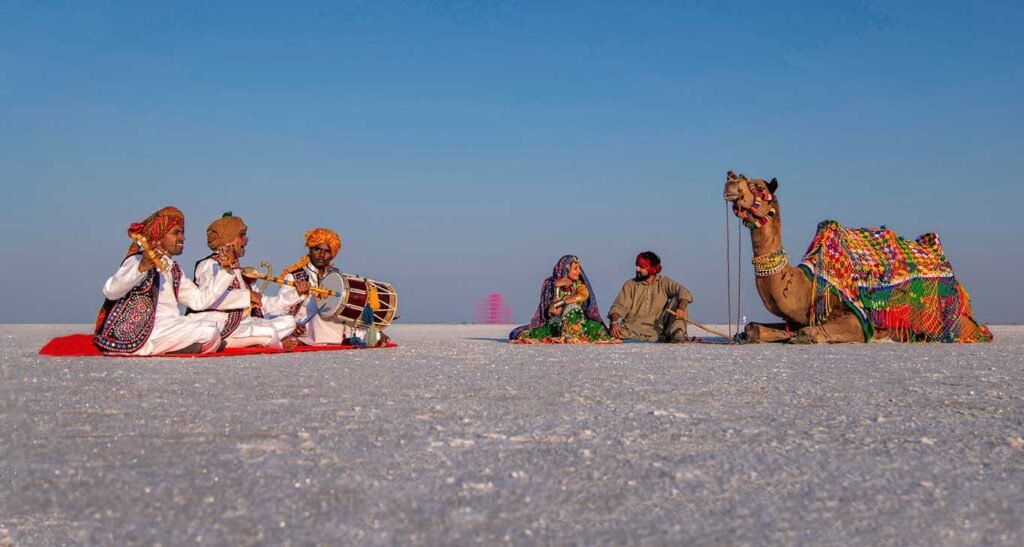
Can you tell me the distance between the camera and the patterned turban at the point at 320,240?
10539 millimetres

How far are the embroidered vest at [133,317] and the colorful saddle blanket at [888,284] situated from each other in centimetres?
722

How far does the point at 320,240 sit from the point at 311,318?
3.00ft

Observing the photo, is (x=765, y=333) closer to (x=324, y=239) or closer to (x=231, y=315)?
(x=324, y=239)

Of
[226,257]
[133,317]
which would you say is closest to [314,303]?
[226,257]

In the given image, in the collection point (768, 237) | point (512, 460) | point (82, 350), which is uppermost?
point (768, 237)

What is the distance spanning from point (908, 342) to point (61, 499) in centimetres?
1054

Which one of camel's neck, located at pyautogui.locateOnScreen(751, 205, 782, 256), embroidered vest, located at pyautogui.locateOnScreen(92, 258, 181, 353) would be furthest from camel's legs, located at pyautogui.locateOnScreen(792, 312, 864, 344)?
embroidered vest, located at pyautogui.locateOnScreen(92, 258, 181, 353)

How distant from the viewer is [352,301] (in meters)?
10.2


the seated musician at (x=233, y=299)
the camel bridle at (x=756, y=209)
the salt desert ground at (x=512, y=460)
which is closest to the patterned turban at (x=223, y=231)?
the seated musician at (x=233, y=299)

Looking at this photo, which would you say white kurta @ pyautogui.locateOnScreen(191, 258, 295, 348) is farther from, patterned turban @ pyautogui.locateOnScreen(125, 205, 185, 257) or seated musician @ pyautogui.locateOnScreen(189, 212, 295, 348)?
patterned turban @ pyautogui.locateOnScreen(125, 205, 185, 257)

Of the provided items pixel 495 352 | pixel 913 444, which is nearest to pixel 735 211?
pixel 495 352

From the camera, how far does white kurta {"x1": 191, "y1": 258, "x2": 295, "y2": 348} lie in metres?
9.15

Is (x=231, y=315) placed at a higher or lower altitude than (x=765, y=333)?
higher

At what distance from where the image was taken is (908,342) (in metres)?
11.6
